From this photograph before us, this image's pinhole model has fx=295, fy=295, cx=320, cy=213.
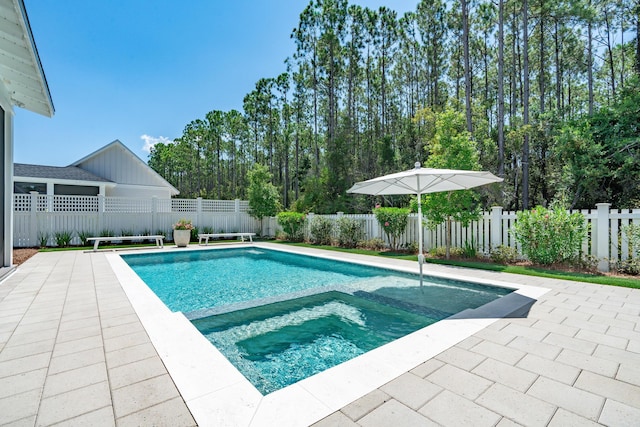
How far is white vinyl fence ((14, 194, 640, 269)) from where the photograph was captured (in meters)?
6.39

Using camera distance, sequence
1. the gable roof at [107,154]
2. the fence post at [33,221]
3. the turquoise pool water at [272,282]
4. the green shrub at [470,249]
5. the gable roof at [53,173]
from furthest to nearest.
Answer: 1. the gable roof at [107,154]
2. the gable roof at [53,173]
3. the fence post at [33,221]
4. the green shrub at [470,249]
5. the turquoise pool water at [272,282]

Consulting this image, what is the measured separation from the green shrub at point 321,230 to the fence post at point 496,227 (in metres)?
6.36

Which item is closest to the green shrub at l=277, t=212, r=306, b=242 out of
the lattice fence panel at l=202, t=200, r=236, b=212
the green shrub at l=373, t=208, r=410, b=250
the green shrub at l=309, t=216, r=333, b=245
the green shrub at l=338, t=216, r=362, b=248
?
the green shrub at l=309, t=216, r=333, b=245

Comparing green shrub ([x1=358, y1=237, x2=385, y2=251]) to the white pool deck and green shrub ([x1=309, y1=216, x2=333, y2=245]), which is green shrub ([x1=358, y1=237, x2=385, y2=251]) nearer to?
green shrub ([x1=309, y1=216, x2=333, y2=245])

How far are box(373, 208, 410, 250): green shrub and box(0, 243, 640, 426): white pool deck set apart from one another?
21.6 ft

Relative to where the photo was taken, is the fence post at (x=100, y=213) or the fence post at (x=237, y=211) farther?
the fence post at (x=237, y=211)

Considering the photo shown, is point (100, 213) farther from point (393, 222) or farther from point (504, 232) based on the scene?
point (504, 232)

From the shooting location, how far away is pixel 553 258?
6734 millimetres

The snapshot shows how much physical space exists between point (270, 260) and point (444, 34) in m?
19.9

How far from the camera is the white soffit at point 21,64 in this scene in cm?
416

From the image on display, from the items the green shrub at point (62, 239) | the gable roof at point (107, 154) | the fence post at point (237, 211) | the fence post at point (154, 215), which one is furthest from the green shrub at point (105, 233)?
the gable roof at point (107, 154)

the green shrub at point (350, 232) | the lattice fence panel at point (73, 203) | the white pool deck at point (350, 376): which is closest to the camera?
the white pool deck at point (350, 376)

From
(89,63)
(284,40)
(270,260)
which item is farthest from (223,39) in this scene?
(270,260)

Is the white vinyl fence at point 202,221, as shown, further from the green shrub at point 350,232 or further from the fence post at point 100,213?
the green shrub at point 350,232
